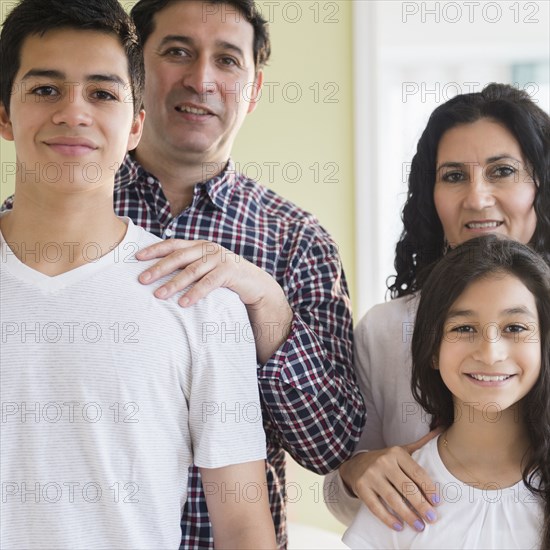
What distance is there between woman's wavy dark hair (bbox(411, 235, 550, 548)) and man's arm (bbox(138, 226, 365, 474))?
17cm

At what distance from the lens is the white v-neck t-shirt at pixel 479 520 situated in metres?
1.38

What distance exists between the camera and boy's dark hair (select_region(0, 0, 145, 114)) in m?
1.34

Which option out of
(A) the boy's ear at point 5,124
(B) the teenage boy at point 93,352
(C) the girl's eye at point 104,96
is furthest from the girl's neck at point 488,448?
(A) the boy's ear at point 5,124

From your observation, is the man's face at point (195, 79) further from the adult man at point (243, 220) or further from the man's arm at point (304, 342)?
the man's arm at point (304, 342)

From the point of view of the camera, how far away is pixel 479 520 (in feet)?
4.57

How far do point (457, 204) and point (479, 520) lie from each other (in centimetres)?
61

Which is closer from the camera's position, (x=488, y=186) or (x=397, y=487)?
(x=397, y=487)

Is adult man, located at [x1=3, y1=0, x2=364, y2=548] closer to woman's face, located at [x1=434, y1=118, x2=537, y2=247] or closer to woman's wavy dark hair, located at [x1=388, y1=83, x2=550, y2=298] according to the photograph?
woman's wavy dark hair, located at [x1=388, y1=83, x2=550, y2=298]

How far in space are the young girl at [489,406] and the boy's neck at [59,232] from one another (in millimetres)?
594

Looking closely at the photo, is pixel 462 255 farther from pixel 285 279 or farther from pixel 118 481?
pixel 118 481

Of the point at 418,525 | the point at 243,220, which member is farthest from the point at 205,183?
the point at 418,525

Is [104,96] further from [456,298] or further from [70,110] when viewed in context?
[456,298]

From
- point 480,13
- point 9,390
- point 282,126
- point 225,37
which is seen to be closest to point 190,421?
point 9,390

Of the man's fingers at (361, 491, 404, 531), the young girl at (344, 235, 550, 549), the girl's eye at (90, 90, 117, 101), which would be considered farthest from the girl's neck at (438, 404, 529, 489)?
the girl's eye at (90, 90, 117, 101)
